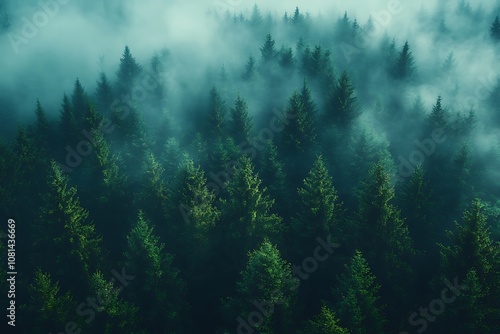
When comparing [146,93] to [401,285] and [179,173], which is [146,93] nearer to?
[179,173]

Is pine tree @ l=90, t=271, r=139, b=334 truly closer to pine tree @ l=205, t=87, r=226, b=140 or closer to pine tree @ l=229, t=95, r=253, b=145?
pine tree @ l=229, t=95, r=253, b=145

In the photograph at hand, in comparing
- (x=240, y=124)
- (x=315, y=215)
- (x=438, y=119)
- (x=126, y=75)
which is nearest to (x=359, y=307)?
(x=315, y=215)

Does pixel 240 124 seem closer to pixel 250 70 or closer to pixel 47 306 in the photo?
pixel 250 70

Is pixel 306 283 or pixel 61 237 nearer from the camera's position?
pixel 61 237

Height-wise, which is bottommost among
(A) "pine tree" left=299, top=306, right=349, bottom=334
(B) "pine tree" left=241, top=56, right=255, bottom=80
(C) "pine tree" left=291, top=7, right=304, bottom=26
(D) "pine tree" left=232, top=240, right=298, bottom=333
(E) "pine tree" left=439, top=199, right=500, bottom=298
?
(E) "pine tree" left=439, top=199, right=500, bottom=298

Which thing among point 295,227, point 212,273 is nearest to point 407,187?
point 295,227

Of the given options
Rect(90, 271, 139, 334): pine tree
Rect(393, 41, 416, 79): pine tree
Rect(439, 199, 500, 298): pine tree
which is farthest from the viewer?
Rect(393, 41, 416, 79): pine tree

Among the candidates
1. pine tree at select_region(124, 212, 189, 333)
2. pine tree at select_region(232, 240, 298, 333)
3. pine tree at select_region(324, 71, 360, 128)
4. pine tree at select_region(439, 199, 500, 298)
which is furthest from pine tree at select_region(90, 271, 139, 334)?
pine tree at select_region(324, 71, 360, 128)
